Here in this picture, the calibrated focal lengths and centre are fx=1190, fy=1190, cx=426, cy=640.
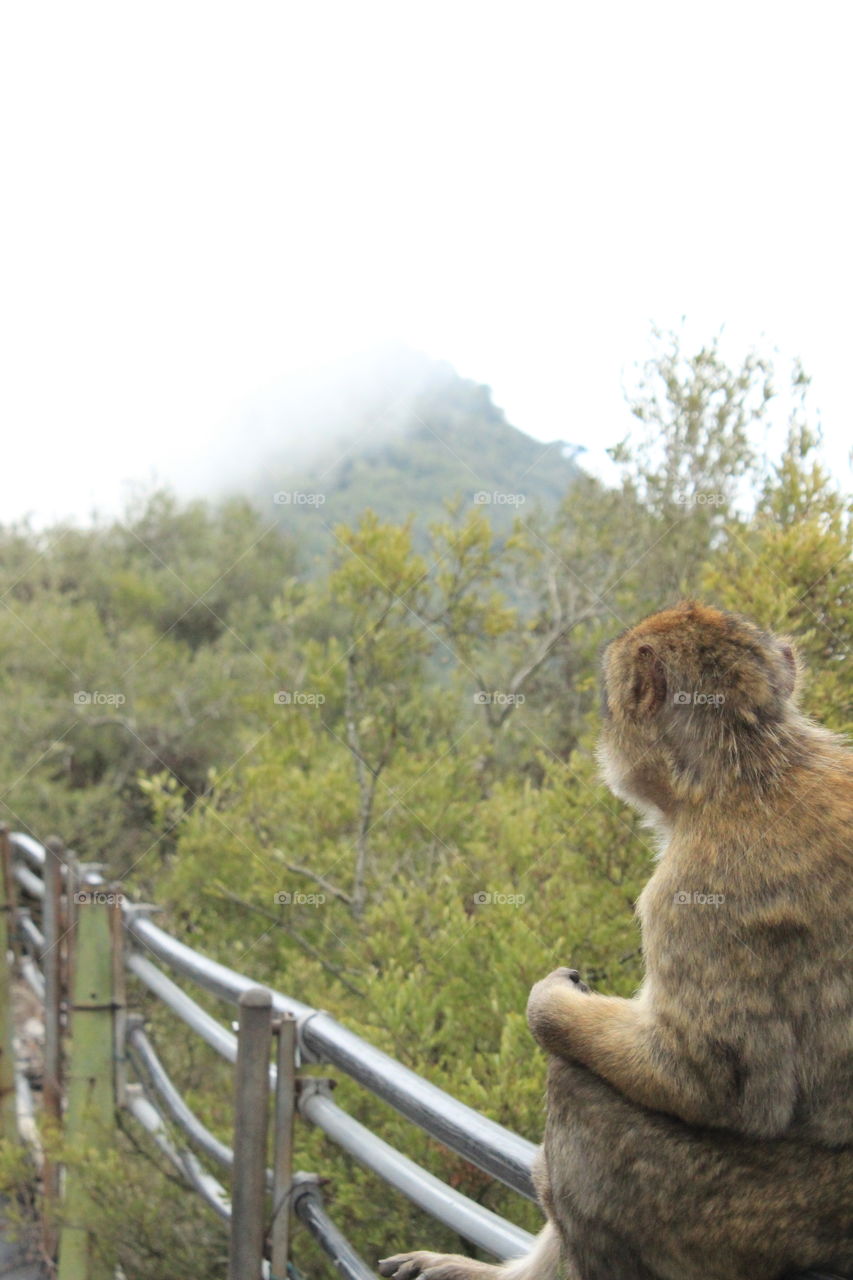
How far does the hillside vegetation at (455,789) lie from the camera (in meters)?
3.32

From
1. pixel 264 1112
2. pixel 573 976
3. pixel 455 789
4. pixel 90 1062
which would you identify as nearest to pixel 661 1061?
pixel 573 976

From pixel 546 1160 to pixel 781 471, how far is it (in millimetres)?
2827

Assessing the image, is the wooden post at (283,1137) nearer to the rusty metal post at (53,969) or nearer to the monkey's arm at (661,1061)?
the monkey's arm at (661,1061)

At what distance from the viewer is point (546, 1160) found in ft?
5.11

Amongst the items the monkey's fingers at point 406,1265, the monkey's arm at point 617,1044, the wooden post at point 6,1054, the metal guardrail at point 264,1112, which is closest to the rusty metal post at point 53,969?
the metal guardrail at point 264,1112

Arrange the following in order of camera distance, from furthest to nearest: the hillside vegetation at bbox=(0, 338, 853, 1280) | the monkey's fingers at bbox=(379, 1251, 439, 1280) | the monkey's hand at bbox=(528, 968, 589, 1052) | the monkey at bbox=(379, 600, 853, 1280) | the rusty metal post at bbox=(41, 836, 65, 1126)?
the rusty metal post at bbox=(41, 836, 65, 1126), the hillside vegetation at bbox=(0, 338, 853, 1280), the monkey's fingers at bbox=(379, 1251, 439, 1280), the monkey's hand at bbox=(528, 968, 589, 1052), the monkey at bbox=(379, 600, 853, 1280)

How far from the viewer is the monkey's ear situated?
5.92ft

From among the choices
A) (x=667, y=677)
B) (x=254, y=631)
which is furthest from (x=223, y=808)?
(x=254, y=631)

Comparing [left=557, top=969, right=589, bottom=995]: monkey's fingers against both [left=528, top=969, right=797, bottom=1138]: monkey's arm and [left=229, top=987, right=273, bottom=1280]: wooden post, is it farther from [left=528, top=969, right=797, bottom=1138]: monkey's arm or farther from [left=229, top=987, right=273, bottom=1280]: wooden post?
[left=229, top=987, right=273, bottom=1280]: wooden post

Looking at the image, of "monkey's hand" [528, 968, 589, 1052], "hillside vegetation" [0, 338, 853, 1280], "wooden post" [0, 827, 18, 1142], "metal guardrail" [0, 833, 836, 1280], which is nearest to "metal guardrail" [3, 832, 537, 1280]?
"metal guardrail" [0, 833, 836, 1280]

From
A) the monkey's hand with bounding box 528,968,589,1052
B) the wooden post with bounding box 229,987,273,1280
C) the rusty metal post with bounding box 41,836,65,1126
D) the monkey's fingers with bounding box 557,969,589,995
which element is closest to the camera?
the monkey's hand with bounding box 528,968,589,1052

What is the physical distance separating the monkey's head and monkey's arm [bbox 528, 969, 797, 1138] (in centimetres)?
31

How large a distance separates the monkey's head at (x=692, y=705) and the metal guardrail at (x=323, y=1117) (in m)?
0.54

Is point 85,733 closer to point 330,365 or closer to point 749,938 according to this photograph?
point 330,365
